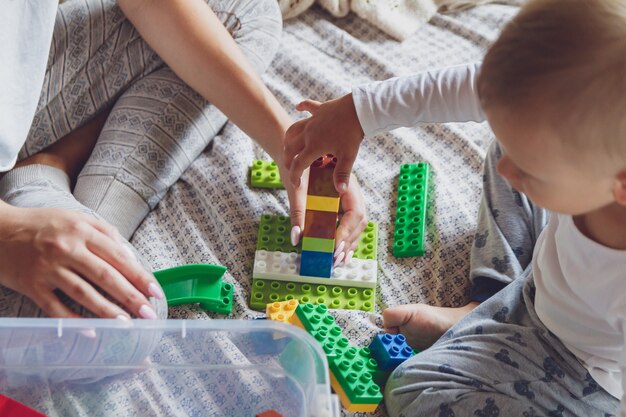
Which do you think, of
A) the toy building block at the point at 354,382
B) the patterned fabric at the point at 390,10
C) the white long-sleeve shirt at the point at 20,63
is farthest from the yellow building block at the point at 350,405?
the patterned fabric at the point at 390,10

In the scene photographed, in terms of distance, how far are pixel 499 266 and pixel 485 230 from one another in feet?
0.20

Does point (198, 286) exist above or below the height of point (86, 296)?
below

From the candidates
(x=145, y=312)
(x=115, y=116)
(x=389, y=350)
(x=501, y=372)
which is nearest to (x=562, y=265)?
(x=501, y=372)

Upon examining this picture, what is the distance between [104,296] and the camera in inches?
36.2

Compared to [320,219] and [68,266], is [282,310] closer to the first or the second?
[320,219]

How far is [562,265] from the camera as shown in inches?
34.4

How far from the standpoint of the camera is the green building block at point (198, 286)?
3.53ft

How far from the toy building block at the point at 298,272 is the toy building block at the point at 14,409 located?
350mm

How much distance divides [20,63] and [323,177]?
40 centimetres

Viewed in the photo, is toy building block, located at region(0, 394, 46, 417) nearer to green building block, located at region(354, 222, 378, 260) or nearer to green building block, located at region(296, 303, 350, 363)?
green building block, located at region(296, 303, 350, 363)

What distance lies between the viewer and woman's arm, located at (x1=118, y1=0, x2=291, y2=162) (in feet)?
3.80

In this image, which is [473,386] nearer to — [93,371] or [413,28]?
[93,371]

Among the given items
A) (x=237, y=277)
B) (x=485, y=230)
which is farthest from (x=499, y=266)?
(x=237, y=277)

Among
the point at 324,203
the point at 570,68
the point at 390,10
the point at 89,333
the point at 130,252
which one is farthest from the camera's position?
the point at 390,10
